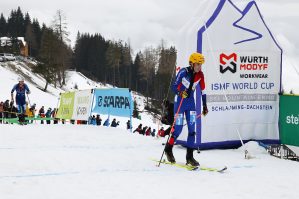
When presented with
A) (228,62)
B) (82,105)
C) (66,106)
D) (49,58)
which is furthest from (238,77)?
(49,58)

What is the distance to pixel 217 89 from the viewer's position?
10.2 metres

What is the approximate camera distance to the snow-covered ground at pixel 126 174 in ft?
17.2

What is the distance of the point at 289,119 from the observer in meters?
10.2

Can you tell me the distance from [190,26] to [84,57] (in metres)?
103

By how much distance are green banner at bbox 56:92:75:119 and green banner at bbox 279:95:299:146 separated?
12450 millimetres

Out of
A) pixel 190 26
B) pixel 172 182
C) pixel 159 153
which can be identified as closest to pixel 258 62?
pixel 190 26

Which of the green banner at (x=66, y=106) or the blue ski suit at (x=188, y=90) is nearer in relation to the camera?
the blue ski suit at (x=188, y=90)

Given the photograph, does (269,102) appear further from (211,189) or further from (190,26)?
(211,189)

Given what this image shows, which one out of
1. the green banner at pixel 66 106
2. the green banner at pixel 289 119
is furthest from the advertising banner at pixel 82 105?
Answer: the green banner at pixel 289 119

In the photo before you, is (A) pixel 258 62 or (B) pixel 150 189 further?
(A) pixel 258 62

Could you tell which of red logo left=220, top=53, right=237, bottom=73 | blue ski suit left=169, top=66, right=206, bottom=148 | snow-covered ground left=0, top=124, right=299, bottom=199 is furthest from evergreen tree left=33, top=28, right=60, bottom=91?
blue ski suit left=169, top=66, right=206, bottom=148

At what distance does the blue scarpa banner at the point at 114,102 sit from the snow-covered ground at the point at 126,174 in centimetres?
567

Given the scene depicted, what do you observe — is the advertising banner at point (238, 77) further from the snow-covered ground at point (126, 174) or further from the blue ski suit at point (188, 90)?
the blue ski suit at point (188, 90)

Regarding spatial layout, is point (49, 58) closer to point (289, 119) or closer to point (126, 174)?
point (289, 119)
